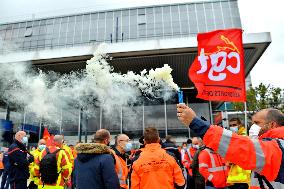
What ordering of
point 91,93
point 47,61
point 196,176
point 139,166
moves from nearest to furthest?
point 139,166 → point 196,176 → point 91,93 → point 47,61

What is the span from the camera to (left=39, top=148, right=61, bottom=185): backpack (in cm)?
632

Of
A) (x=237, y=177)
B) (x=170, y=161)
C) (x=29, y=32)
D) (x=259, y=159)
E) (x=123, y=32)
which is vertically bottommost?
(x=237, y=177)

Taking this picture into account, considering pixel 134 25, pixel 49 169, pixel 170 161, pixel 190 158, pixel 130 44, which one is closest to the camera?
pixel 170 161

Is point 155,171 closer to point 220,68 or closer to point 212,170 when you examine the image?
point 212,170

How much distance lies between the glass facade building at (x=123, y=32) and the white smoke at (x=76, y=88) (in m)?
1.02

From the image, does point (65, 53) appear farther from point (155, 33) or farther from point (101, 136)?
point (101, 136)

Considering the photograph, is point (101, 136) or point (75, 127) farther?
point (75, 127)

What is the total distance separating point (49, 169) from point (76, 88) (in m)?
11.3

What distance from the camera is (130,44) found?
1786 cm

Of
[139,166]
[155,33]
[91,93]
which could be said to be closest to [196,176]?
[139,166]

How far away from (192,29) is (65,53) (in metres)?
11.3

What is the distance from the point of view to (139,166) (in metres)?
4.38

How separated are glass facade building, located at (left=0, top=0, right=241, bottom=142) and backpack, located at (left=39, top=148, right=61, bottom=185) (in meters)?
14.9

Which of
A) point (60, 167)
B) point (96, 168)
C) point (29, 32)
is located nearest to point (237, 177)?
point (96, 168)
